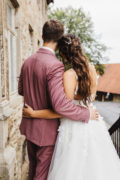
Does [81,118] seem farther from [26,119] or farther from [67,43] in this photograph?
[67,43]

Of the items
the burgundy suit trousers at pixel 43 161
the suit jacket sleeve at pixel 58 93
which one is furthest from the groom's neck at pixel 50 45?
the burgundy suit trousers at pixel 43 161

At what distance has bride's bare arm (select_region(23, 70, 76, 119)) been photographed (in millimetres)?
1661

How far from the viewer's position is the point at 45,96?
5.74ft

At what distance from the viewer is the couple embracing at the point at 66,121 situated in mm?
1711

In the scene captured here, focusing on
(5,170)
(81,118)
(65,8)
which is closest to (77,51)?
(81,118)

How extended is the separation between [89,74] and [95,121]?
0.52 meters

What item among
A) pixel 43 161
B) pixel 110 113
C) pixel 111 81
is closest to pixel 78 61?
pixel 43 161

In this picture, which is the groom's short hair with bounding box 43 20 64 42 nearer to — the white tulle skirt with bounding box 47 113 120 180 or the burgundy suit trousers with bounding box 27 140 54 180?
the white tulle skirt with bounding box 47 113 120 180

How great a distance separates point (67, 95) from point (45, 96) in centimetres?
22

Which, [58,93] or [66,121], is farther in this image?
[66,121]

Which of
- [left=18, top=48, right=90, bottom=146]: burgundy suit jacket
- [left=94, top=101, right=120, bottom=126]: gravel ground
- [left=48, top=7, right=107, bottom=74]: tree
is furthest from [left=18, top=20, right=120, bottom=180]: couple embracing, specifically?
[left=48, top=7, right=107, bottom=74]: tree

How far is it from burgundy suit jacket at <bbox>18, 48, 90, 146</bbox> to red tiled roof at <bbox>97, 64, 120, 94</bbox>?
27.9m

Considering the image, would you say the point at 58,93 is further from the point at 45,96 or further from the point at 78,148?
the point at 78,148

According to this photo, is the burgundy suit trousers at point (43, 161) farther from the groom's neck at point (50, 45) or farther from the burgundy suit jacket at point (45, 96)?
the groom's neck at point (50, 45)
